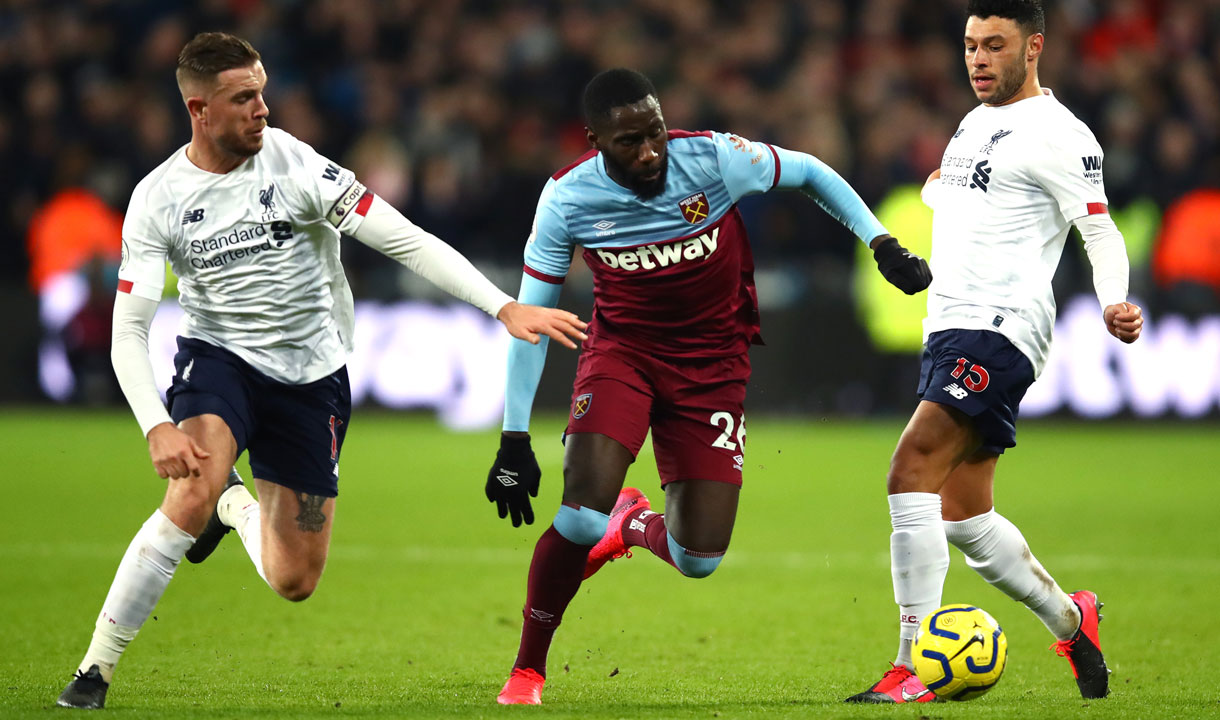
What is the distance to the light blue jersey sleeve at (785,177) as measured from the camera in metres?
5.59

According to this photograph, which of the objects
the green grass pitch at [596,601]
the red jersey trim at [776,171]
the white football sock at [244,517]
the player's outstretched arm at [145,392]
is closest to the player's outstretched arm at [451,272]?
the player's outstretched arm at [145,392]

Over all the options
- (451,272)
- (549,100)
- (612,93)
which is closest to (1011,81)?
(612,93)

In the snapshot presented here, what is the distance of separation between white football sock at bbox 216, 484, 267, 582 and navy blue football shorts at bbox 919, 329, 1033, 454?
2.44 metres

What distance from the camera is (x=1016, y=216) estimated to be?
5.48 metres

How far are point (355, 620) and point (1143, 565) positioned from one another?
425cm

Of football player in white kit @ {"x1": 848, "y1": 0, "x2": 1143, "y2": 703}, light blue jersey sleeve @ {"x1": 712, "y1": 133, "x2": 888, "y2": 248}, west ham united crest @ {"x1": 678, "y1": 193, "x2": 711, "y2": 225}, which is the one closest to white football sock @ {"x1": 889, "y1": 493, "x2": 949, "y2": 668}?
football player in white kit @ {"x1": 848, "y1": 0, "x2": 1143, "y2": 703}

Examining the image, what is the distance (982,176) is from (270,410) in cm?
260

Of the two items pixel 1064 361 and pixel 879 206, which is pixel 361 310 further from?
pixel 1064 361

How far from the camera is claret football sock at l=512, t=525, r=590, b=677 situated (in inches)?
211

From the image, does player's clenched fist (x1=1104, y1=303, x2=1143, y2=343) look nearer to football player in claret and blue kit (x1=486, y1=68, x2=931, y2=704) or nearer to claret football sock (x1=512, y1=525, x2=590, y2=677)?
football player in claret and blue kit (x1=486, y1=68, x2=931, y2=704)

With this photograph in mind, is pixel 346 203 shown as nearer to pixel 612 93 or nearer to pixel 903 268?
pixel 612 93

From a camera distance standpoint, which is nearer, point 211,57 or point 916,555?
point 211,57

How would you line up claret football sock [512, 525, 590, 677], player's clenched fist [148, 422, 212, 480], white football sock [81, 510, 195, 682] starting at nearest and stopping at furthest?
player's clenched fist [148, 422, 212, 480] < white football sock [81, 510, 195, 682] < claret football sock [512, 525, 590, 677]

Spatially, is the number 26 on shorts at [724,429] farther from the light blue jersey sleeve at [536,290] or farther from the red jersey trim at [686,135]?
the red jersey trim at [686,135]
